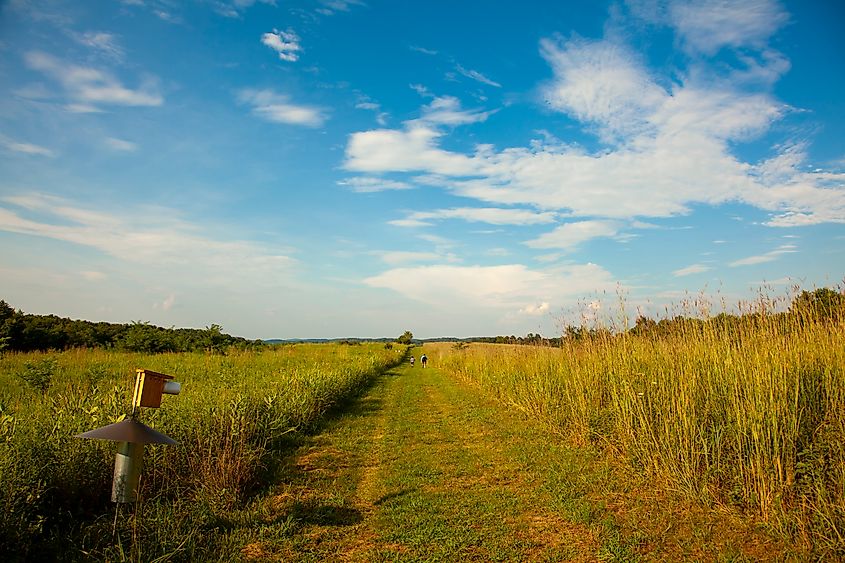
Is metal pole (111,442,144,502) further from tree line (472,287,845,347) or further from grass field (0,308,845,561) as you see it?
tree line (472,287,845,347)

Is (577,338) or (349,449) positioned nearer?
(349,449)

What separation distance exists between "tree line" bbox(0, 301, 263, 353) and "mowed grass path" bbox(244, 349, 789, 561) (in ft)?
61.0

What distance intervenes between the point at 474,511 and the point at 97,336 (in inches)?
1038

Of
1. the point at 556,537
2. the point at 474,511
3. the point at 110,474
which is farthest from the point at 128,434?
the point at 556,537

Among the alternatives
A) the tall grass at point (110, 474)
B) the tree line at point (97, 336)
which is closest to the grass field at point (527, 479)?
the tall grass at point (110, 474)

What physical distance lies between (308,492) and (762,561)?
4570mm

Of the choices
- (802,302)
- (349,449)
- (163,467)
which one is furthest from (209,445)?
(802,302)

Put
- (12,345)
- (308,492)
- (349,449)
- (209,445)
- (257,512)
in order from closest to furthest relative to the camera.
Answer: (257,512) < (209,445) < (308,492) < (349,449) < (12,345)

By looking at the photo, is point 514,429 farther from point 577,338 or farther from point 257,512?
point 257,512

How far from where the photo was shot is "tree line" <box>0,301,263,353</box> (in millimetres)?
20378

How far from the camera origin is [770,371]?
15.0ft

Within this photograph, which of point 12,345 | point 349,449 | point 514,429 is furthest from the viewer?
point 12,345

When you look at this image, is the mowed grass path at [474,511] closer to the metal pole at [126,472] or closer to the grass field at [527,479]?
the grass field at [527,479]

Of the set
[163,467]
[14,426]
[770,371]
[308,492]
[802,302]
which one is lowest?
[308,492]
